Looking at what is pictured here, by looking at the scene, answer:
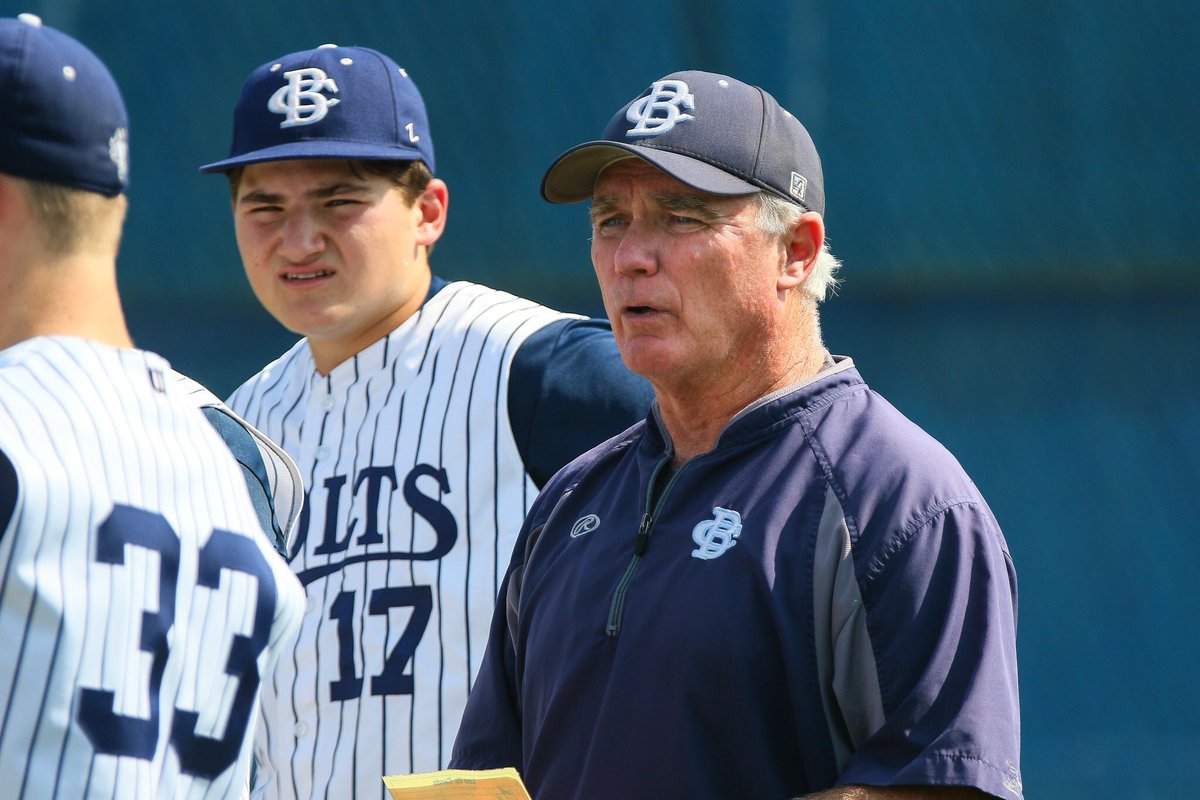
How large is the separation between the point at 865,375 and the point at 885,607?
253cm

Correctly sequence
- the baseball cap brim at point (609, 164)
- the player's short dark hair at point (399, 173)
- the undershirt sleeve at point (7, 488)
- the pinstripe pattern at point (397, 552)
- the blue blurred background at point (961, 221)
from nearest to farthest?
the undershirt sleeve at point (7, 488), the baseball cap brim at point (609, 164), the pinstripe pattern at point (397, 552), the player's short dark hair at point (399, 173), the blue blurred background at point (961, 221)

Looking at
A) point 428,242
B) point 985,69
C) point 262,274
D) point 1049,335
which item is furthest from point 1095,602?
point 262,274

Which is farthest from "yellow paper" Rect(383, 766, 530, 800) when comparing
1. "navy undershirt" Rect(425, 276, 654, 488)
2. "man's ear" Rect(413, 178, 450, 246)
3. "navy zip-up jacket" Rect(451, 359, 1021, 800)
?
"man's ear" Rect(413, 178, 450, 246)

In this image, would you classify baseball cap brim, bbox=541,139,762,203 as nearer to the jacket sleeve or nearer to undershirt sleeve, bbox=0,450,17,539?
the jacket sleeve

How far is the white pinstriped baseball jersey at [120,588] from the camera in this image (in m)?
1.24

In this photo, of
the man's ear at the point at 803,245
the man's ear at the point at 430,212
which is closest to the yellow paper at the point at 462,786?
the man's ear at the point at 803,245

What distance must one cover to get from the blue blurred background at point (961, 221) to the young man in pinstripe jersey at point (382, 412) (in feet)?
5.06

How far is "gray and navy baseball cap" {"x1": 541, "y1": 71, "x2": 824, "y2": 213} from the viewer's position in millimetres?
1910

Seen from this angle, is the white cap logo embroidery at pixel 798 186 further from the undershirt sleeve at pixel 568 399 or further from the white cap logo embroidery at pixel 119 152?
the white cap logo embroidery at pixel 119 152

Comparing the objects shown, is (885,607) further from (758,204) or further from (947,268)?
(947,268)

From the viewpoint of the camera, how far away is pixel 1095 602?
3.82 meters

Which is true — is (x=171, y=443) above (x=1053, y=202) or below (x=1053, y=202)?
below

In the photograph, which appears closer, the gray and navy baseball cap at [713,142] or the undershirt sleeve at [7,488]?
the undershirt sleeve at [7,488]

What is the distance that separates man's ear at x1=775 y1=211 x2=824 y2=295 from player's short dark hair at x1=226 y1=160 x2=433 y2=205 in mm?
934
